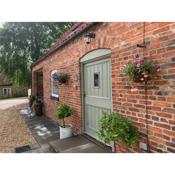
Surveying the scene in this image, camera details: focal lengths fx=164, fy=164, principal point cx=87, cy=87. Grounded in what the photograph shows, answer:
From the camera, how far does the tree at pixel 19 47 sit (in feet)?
49.1

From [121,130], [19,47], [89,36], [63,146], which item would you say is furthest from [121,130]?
[19,47]

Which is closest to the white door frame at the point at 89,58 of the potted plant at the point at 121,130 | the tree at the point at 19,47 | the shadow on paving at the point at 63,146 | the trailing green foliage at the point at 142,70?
the shadow on paving at the point at 63,146

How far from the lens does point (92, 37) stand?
3637 millimetres

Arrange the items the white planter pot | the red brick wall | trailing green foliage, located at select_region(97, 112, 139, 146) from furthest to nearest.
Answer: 1. the white planter pot
2. trailing green foliage, located at select_region(97, 112, 139, 146)
3. the red brick wall

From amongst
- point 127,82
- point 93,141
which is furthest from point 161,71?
point 93,141

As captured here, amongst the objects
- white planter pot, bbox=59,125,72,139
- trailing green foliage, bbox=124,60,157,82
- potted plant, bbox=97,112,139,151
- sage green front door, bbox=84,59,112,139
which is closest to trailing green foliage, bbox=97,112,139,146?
potted plant, bbox=97,112,139,151

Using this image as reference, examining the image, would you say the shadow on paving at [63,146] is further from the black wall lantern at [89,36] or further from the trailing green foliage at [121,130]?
the black wall lantern at [89,36]

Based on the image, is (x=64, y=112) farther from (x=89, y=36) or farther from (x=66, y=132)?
(x=89, y=36)

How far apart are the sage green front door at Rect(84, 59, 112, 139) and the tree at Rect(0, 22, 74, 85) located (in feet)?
41.1

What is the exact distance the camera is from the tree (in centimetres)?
1497

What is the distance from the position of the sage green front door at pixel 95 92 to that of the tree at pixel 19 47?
1253 cm

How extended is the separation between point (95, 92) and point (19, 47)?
13867mm

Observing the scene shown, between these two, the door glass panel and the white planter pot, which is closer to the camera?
the door glass panel

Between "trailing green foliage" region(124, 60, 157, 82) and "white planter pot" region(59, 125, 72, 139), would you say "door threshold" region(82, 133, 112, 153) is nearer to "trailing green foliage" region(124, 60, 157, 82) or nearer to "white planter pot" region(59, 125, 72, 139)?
"white planter pot" region(59, 125, 72, 139)
